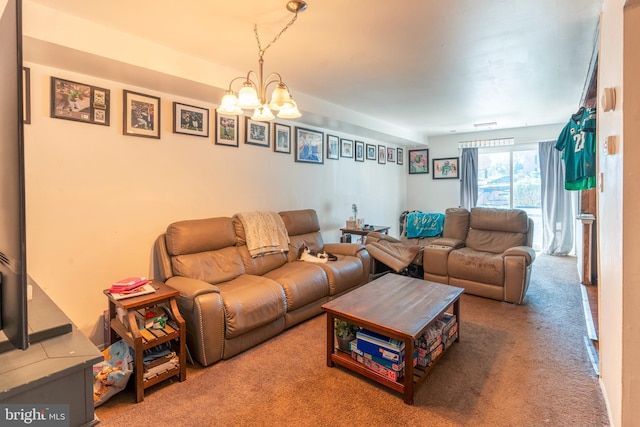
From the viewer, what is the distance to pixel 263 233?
3254 millimetres

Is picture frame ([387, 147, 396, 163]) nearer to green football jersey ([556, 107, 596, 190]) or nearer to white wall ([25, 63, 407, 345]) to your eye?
white wall ([25, 63, 407, 345])

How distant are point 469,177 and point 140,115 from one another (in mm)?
5664

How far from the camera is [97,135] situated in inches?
96.0

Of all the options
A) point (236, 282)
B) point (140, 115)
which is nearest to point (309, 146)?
point (140, 115)

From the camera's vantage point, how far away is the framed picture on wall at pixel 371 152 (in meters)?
5.54

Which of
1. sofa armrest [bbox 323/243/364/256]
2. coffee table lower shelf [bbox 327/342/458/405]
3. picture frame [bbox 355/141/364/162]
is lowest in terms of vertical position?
coffee table lower shelf [bbox 327/342/458/405]

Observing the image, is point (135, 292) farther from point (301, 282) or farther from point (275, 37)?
point (275, 37)

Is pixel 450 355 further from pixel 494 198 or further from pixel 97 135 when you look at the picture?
pixel 494 198

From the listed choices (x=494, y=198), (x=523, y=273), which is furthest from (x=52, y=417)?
(x=494, y=198)

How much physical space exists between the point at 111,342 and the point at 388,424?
1995 mm

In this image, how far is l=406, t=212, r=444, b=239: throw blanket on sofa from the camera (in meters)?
4.55

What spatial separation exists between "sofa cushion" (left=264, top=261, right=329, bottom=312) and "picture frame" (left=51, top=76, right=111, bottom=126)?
1.91 meters

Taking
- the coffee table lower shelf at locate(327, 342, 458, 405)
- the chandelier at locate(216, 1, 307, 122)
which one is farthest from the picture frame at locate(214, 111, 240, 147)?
the coffee table lower shelf at locate(327, 342, 458, 405)

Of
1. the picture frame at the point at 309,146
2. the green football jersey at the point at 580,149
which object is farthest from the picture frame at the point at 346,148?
the green football jersey at the point at 580,149
